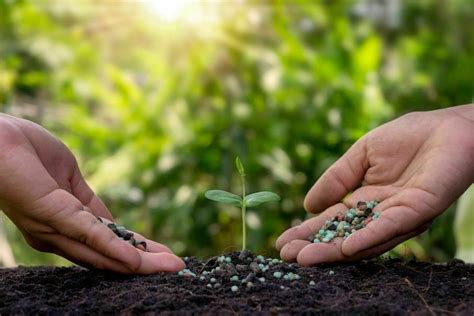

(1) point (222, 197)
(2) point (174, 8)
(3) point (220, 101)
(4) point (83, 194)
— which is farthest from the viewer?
(2) point (174, 8)

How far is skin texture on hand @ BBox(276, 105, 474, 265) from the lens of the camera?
128cm

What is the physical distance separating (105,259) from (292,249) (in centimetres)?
41

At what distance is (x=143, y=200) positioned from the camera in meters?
3.34

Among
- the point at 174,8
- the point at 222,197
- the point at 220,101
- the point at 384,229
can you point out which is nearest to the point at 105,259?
the point at 222,197

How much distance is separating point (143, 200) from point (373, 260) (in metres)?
2.11

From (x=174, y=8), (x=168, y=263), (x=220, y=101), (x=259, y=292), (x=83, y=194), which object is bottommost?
(x=259, y=292)

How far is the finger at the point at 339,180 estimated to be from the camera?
60.3 inches

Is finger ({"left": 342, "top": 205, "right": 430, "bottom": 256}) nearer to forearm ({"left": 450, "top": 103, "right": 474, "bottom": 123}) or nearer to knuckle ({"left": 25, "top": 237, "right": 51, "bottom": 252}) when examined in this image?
forearm ({"left": 450, "top": 103, "right": 474, "bottom": 123})

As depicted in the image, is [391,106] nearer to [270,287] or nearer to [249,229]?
[249,229]

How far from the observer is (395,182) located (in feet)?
4.91

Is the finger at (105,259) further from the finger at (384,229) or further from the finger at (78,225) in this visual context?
the finger at (384,229)

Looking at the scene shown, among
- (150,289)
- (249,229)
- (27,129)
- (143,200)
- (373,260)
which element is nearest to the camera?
(150,289)

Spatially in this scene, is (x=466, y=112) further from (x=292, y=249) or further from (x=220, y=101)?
(x=220, y=101)

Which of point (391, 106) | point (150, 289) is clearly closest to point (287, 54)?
point (391, 106)
